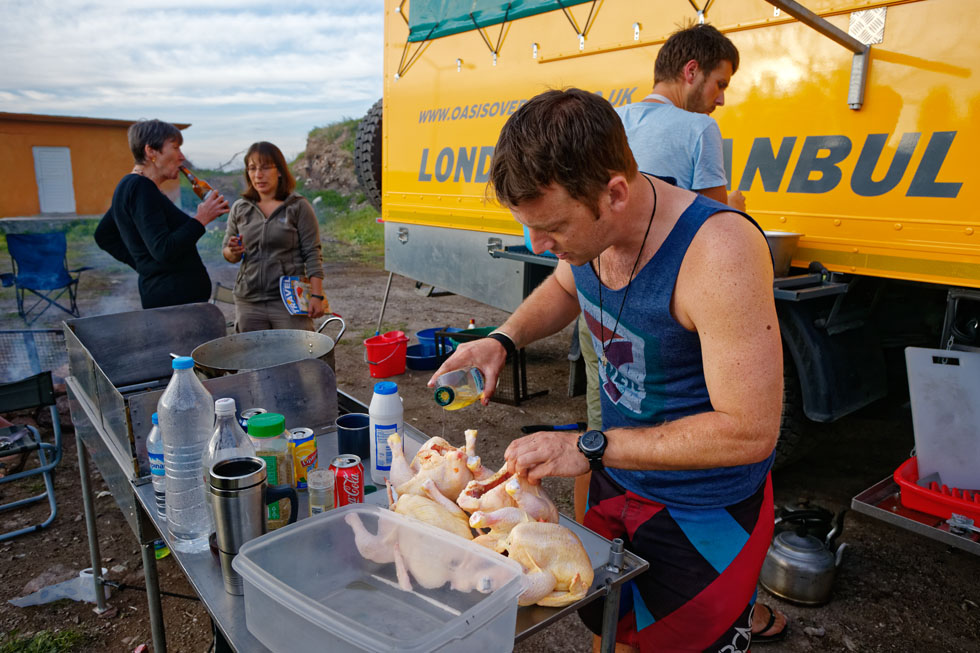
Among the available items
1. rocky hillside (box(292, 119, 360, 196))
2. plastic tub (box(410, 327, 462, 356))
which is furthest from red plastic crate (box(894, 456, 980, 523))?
rocky hillside (box(292, 119, 360, 196))

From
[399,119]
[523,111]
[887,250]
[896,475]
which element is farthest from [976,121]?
[399,119]

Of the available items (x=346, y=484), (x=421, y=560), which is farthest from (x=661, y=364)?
(x=346, y=484)

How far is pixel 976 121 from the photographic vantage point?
2736 mm

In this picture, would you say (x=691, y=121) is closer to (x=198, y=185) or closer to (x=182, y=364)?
(x=182, y=364)

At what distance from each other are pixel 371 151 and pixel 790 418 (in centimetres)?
571

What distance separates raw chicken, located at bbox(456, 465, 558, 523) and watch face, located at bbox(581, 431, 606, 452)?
16cm

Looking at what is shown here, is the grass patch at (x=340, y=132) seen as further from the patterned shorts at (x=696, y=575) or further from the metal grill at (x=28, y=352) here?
the patterned shorts at (x=696, y=575)

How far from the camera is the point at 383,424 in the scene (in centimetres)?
179

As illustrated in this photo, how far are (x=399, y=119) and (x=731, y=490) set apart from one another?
229 inches

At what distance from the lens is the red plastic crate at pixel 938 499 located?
104 inches

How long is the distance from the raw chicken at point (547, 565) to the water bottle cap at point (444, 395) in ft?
1.87

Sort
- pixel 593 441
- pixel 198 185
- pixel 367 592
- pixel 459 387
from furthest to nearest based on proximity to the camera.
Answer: pixel 198 185
pixel 459 387
pixel 593 441
pixel 367 592

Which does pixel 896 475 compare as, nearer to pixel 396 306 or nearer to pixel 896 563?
pixel 896 563

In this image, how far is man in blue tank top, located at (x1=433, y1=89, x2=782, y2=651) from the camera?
4.35 ft
